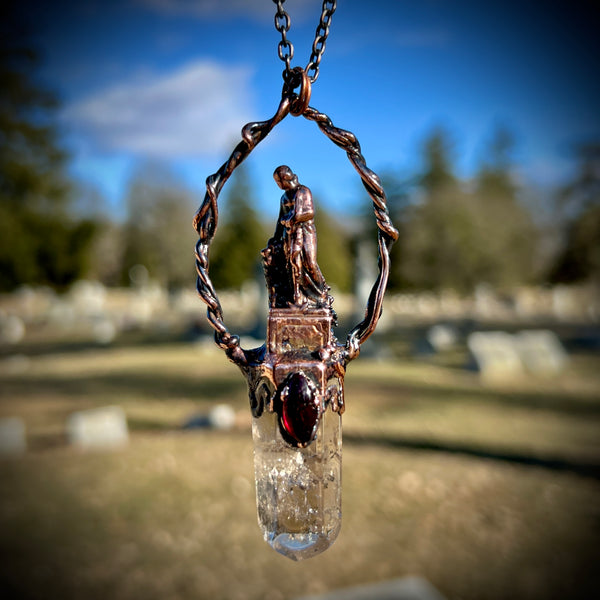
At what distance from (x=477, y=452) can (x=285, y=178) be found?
6144 millimetres

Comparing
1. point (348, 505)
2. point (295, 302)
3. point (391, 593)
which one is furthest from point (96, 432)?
point (295, 302)

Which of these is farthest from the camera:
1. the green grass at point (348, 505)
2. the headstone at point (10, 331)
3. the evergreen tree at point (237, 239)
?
the evergreen tree at point (237, 239)

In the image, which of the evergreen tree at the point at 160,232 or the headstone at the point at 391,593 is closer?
the headstone at the point at 391,593

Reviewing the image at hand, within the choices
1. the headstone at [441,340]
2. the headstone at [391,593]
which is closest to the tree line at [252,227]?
the headstone at [441,340]

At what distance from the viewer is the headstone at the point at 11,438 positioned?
6.69 metres

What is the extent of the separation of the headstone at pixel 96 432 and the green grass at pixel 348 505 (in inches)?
7.6

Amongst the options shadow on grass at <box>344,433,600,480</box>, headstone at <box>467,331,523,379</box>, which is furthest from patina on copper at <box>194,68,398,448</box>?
headstone at <box>467,331,523,379</box>

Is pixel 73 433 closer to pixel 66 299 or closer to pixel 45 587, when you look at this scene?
pixel 45 587

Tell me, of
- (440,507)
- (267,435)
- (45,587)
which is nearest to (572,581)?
(440,507)

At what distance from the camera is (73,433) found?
23.2ft

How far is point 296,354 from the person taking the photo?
149 cm

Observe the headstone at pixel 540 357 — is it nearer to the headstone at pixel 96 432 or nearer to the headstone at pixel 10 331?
the headstone at pixel 96 432

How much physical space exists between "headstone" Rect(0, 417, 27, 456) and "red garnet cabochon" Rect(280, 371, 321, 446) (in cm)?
663

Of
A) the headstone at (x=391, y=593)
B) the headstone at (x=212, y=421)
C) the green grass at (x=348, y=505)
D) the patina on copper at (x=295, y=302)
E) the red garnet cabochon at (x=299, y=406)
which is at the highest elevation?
the patina on copper at (x=295, y=302)
